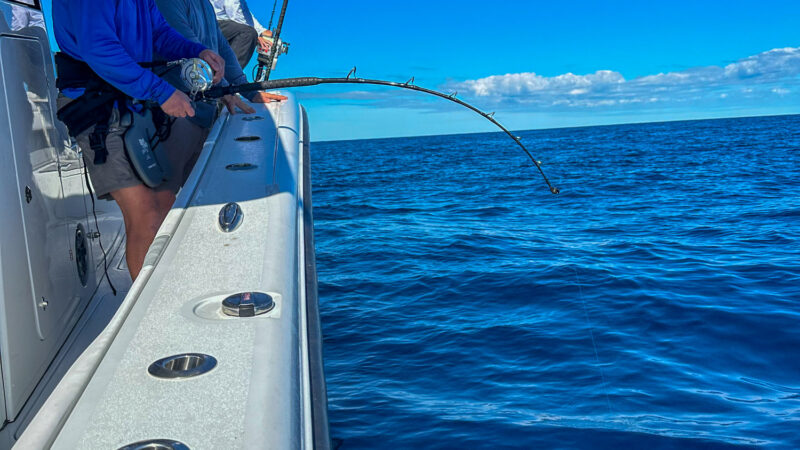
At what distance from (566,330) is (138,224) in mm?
2972

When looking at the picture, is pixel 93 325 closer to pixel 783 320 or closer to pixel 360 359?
pixel 360 359

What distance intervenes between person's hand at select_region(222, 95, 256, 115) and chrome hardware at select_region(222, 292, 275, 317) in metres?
1.96

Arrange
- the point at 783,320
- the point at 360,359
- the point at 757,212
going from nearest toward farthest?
the point at 360,359 → the point at 783,320 → the point at 757,212

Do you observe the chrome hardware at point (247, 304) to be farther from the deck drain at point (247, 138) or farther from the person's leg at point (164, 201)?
the deck drain at point (247, 138)

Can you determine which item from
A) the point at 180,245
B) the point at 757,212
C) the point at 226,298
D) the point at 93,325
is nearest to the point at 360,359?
the point at 93,325

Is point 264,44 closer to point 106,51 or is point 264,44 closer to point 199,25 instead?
point 199,25

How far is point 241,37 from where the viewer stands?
5.25 m

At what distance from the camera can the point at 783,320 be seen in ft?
14.9

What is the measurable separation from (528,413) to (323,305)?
243 centimetres

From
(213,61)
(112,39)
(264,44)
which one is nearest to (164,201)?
(213,61)

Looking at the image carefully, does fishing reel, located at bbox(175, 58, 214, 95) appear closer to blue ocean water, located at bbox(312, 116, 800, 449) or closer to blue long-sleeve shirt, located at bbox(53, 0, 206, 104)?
blue long-sleeve shirt, located at bbox(53, 0, 206, 104)

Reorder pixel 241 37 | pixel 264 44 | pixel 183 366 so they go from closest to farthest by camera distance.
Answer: pixel 183 366
pixel 241 37
pixel 264 44

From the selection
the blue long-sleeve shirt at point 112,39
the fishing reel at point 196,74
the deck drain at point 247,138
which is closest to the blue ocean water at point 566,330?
the deck drain at point 247,138

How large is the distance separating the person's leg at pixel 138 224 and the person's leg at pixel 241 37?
291cm
